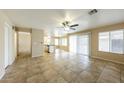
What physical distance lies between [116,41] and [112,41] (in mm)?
266

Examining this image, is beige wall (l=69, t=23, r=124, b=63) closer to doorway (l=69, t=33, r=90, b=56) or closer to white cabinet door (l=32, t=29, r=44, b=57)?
doorway (l=69, t=33, r=90, b=56)

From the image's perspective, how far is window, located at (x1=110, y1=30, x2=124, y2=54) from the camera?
473cm

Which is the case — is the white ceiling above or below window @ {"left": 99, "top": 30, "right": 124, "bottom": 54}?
above

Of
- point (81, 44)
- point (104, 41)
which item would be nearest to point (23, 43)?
point (81, 44)

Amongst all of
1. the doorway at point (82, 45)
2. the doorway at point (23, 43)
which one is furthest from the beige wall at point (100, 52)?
the doorway at point (23, 43)

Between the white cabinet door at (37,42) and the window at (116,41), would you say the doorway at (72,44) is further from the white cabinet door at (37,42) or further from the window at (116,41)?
the window at (116,41)

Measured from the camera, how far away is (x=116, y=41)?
500 centimetres

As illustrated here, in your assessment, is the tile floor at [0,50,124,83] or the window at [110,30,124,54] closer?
the tile floor at [0,50,124,83]

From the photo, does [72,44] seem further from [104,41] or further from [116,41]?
[116,41]

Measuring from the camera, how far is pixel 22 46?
327 inches

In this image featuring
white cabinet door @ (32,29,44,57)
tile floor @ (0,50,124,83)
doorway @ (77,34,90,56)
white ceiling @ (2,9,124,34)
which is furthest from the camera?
doorway @ (77,34,90,56)

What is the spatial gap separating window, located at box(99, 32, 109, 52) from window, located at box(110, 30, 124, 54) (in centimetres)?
27

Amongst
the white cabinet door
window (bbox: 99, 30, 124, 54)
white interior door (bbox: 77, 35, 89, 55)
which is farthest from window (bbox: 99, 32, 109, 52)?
the white cabinet door
